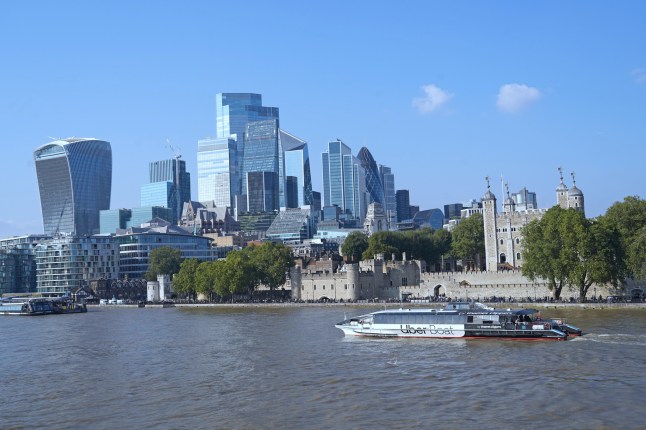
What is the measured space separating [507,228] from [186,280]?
5698cm

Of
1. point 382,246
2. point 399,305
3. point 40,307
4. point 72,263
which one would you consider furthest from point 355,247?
point 72,263

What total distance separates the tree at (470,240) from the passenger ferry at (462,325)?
79.7 m

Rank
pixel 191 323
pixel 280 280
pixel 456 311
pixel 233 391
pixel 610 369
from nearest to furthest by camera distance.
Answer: pixel 233 391 → pixel 610 369 → pixel 456 311 → pixel 191 323 → pixel 280 280

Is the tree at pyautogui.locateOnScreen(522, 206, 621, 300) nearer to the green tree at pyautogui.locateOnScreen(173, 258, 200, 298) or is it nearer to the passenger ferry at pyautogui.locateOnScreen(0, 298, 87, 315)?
the green tree at pyautogui.locateOnScreen(173, 258, 200, 298)

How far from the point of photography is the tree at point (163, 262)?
173500mm

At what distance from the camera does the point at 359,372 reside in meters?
48.7

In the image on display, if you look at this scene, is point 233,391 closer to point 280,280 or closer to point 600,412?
point 600,412

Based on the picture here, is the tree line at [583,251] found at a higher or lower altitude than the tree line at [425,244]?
lower

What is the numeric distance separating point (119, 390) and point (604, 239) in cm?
6764

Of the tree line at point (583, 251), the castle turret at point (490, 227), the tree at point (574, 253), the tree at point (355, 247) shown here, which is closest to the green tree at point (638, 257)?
the tree line at point (583, 251)

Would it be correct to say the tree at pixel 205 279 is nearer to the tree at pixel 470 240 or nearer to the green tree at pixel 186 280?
the green tree at pixel 186 280

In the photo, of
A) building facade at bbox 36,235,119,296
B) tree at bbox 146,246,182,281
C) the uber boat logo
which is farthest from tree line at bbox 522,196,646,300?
building facade at bbox 36,235,119,296

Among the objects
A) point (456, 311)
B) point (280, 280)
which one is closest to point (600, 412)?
point (456, 311)

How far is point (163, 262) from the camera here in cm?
17438
